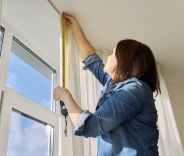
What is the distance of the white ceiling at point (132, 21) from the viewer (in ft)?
5.95

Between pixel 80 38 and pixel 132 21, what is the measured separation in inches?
20.5

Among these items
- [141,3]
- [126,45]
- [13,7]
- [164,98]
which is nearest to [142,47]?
[126,45]

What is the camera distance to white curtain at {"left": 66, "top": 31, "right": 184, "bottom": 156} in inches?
63.2

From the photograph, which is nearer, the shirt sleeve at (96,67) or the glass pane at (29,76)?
the shirt sleeve at (96,67)

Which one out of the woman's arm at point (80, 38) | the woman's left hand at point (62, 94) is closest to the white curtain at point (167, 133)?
the woman's arm at point (80, 38)

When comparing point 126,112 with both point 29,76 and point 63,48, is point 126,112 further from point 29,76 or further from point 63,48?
point 29,76

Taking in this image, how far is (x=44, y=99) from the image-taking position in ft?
6.10

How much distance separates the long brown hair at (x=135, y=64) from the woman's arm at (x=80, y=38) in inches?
17.1

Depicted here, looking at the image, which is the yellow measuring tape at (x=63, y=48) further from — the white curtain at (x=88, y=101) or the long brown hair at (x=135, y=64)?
the long brown hair at (x=135, y=64)

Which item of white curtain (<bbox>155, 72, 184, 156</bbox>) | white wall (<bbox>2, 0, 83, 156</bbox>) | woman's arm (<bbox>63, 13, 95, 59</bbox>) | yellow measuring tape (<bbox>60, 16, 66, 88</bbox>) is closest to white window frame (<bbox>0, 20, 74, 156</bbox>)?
white wall (<bbox>2, 0, 83, 156</bbox>)

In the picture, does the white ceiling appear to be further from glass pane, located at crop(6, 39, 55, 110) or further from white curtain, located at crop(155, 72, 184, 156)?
white curtain, located at crop(155, 72, 184, 156)

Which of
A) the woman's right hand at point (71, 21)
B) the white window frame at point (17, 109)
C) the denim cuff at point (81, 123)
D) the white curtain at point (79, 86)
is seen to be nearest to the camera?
the denim cuff at point (81, 123)

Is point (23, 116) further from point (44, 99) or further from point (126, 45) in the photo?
point (126, 45)

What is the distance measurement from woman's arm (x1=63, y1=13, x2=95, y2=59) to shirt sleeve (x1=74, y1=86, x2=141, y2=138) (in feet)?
2.19
